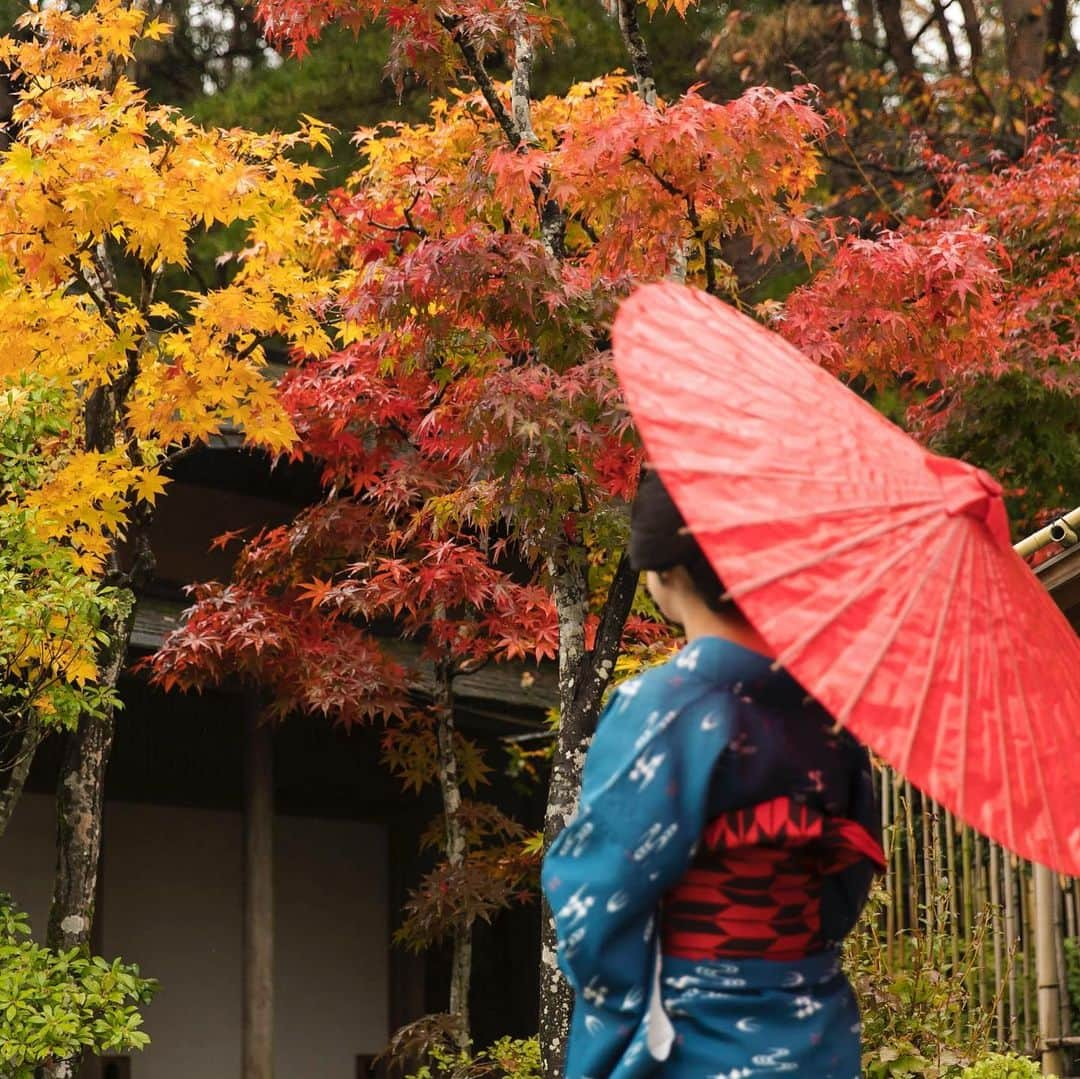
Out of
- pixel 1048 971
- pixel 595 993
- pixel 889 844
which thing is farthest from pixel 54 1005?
pixel 1048 971

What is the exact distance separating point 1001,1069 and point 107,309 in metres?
4.73

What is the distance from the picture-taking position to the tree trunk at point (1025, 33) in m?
12.8

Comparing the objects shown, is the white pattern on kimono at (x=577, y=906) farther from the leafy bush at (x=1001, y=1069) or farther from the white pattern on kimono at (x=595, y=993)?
the leafy bush at (x=1001, y=1069)

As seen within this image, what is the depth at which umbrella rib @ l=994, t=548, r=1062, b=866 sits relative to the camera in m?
2.26

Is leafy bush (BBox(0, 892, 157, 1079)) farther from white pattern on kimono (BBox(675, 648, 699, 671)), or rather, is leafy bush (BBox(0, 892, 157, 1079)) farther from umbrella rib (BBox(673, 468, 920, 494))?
umbrella rib (BBox(673, 468, 920, 494))

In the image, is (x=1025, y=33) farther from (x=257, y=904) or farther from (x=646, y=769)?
(x=646, y=769)

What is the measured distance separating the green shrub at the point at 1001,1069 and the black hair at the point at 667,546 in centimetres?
403

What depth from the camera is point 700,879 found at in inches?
93.7

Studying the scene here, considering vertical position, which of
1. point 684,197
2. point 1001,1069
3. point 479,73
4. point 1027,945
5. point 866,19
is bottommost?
point 1001,1069

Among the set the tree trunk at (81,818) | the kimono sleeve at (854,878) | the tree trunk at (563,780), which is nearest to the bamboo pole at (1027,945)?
the tree trunk at (563,780)

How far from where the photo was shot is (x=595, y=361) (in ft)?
18.4

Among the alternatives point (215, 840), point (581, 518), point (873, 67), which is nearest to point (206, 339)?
point (581, 518)

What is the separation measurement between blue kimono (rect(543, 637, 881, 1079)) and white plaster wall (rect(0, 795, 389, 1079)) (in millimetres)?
6884

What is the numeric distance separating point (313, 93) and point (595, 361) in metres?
6.05
